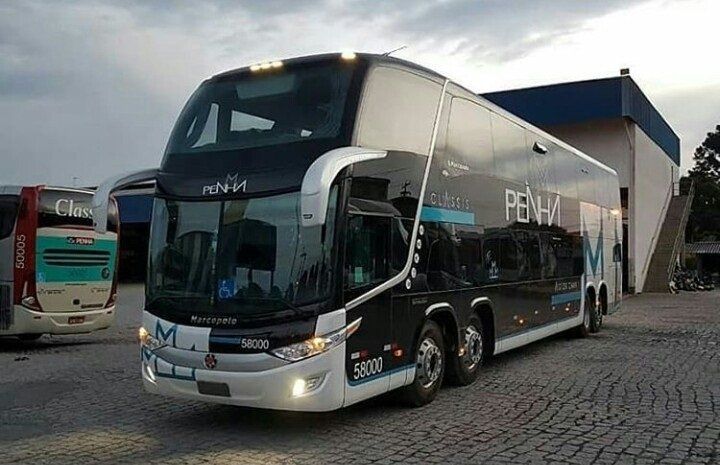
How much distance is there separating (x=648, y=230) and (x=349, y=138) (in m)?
30.2

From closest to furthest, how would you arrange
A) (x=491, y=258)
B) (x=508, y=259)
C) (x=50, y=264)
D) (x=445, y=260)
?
1. (x=445, y=260)
2. (x=491, y=258)
3. (x=508, y=259)
4. (x=50, y=264)

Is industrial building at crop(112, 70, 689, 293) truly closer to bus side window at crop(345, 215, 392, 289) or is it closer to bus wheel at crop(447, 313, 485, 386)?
bus wheel at crop(447, 313, 485, 386)

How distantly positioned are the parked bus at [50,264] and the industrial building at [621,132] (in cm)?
2079

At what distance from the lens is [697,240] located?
5794 centimetres

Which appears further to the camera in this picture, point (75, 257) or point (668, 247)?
point (668, 247)

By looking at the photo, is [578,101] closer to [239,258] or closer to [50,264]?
[50,264]

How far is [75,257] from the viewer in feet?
47.2

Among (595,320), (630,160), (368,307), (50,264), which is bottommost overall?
(595,320)

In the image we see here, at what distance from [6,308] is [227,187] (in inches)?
330

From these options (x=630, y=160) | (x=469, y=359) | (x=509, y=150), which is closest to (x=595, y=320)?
(x=509, y=150)

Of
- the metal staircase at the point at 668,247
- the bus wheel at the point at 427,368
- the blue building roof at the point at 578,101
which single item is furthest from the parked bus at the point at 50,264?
the metal staircase at the point at 668,247

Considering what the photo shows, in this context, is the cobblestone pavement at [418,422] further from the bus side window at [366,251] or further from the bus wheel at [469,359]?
the bus side window at [366,251]

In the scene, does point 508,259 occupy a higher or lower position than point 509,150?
lower

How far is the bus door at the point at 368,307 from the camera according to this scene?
23.1ft
